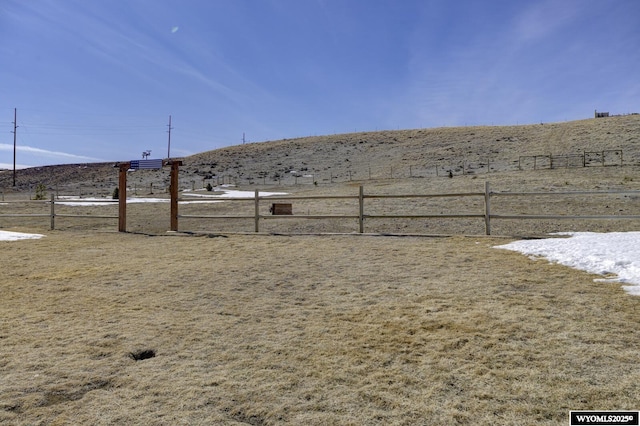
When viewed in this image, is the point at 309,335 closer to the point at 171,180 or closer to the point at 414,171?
the point at 171,180

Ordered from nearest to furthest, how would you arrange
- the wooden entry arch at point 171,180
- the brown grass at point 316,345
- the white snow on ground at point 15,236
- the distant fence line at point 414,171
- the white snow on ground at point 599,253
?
the brown grass at point 316,345 → the white snow on ground at point 599,253 → the white snow on ground at point 15,236 → the wooden entry arch at point 171,180 → the distant fence line at point 414,171

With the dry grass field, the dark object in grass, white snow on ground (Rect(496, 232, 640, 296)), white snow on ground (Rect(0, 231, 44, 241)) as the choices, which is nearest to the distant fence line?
white snow on ground (Rect(0, 231, 44, 241))

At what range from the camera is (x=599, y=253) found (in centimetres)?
739

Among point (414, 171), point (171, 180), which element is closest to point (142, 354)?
Result: point (171, 180)

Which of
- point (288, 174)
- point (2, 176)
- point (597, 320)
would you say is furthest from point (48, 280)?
point (2, 176)

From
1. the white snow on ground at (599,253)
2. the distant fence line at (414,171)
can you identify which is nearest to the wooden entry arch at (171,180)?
the white snow on ground at (599,253)

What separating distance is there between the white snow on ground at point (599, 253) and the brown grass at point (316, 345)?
0.44 meters

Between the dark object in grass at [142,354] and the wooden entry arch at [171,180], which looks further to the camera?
the wooden entry arch at [171,180]

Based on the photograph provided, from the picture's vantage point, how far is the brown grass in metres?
2.68

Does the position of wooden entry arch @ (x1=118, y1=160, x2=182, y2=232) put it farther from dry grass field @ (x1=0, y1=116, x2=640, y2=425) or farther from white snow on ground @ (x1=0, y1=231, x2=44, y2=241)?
dry grass field @ (x1=0, y1=116, x2=640, y2=425)

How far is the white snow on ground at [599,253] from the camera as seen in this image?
6098 mm

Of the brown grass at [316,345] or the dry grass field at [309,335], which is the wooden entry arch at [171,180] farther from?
the brown grass at [316,345]

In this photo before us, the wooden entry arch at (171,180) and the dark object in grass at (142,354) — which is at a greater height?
the wooden entry arch at (171,180)

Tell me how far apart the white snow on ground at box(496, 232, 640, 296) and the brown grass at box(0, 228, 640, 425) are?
1.45ft
